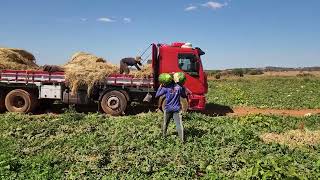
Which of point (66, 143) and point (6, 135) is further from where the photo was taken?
point (6, 135)

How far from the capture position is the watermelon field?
9352 mm

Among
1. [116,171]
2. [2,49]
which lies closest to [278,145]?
[116,171]

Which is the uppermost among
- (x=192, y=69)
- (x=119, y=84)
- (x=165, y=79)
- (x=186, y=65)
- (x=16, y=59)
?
(x=16, y=59)

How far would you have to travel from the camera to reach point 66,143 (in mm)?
12273

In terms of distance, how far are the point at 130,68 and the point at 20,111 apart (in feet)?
16.0

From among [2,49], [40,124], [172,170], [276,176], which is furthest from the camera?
[2,49]

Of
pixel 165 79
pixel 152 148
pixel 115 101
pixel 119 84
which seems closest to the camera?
pixel 152 148

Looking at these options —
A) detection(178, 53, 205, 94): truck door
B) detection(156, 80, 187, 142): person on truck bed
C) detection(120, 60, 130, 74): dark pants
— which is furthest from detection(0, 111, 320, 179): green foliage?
detection(120, 60, 130, 74): dark pants

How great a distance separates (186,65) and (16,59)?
755 centimetres

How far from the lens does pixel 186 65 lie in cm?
1761

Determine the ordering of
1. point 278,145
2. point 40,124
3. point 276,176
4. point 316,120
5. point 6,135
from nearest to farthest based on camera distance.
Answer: point 276,176 < point 278,145 < point 6,135 < point 40,124 < point 316,120

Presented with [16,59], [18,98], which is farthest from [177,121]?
[16,59]

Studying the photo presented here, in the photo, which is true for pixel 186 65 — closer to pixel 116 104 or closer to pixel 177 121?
pixel 116 104

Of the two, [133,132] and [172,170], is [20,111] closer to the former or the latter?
[133,132]
